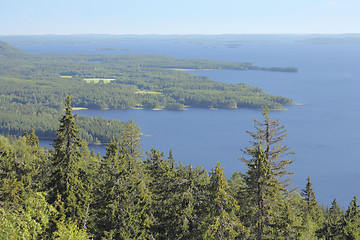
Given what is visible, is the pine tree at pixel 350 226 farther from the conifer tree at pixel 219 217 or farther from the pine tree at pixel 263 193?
the conifer tree at pixel 219 217

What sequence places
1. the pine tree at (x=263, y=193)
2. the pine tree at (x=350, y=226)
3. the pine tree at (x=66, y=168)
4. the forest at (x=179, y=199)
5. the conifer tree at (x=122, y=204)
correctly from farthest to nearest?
the pine tree at (x=350, y=226)
the pine tree at (x=66, y=168)
the conifer tree at (x=122, y=204)
the pine tree at (x=263, y=193)
the forest at (x=179, y=199)

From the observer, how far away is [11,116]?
179 meters

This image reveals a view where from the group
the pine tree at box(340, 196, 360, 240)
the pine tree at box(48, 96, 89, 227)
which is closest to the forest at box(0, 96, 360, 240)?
the pine tree at box(48, 96, 89, 227)

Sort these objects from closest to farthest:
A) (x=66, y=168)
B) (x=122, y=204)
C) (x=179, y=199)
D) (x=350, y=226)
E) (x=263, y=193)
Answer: (x=263, y=193)
(x=179, y=199)
(x=122, y=204)
(x=66, y=168)
(x=350, y=226)

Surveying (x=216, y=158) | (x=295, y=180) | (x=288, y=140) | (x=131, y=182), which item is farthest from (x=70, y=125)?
(x=288, y=140)

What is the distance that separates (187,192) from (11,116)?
16983cm

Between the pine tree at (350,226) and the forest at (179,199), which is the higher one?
the forest at (179,199)

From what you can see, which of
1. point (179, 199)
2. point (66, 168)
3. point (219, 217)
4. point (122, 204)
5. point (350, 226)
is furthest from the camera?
point (350, 226)

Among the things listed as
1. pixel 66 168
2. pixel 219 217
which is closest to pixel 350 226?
pixel 219 217

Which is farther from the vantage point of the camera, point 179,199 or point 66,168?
point 66,168

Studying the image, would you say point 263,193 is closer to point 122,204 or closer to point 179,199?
point 179,199

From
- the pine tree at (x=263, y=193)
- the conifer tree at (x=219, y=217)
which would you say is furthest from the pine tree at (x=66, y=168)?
the pine tree at (x=263, y=193)

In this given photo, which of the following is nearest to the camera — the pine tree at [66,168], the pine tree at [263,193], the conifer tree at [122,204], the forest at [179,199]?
the forest at [179,199]

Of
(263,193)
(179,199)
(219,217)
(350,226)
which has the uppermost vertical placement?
(263,193)
